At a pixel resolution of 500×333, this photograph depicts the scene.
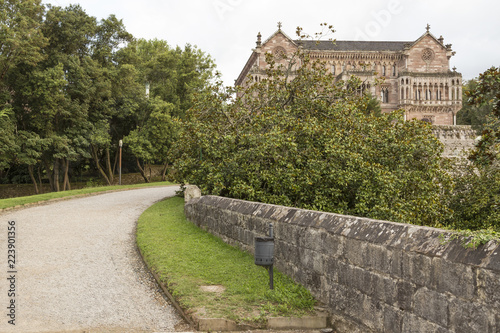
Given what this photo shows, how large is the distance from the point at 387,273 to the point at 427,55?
62.1m

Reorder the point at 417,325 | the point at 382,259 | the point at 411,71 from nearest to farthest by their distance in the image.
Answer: the point at 417,325 < the point at 382,259 < the point at 411,71

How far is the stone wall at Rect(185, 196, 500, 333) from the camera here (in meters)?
3.45

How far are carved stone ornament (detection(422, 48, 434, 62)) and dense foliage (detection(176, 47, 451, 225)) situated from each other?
49.7 metres

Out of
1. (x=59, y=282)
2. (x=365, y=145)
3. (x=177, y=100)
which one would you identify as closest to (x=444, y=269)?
(x=59, y=282)

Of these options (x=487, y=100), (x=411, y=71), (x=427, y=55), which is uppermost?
(x=427, y=55)

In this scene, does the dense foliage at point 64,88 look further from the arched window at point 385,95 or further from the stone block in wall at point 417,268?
the arched window at point 385,95

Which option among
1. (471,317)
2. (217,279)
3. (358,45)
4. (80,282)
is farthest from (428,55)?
(471,317)

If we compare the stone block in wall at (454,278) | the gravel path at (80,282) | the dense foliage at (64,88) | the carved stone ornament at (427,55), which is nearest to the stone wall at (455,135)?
the dense foliage at (64,88)

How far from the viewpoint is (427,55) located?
194ft

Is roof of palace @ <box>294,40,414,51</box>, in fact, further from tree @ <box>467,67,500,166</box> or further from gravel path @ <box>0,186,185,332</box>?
gravel path @ <box>0,186,185,332</box>

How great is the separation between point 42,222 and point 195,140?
5.99 meters

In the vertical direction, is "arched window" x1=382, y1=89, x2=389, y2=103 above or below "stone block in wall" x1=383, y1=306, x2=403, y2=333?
above

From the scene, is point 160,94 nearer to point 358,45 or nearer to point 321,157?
point 321,157

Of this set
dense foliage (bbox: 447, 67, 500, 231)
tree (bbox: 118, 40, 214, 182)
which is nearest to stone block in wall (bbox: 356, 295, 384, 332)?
dense foliage (bbox: 447, 67, 500, 231)
